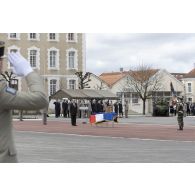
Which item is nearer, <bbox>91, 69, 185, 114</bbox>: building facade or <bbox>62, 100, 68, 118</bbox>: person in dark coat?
<bbox>62, 100, 68, 118</bbox>: person in dark coat

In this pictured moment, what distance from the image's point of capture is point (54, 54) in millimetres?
67375

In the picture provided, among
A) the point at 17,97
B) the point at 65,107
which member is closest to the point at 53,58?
the point at 65,107

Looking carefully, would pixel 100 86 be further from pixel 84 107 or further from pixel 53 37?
pixel 84 107

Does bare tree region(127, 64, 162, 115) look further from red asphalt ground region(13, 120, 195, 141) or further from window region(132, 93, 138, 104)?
red asphalt ground region(13, 120, 195, 141)

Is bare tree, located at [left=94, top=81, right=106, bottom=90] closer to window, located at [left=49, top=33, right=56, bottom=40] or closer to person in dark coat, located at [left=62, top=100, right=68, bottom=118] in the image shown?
window, located at [left=49, top=33, right=56, bottom=40]

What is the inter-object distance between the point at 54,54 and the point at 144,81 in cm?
1468

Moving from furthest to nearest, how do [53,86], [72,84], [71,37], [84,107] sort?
[71,37] → [72,84] → [53,86] → [84,107]

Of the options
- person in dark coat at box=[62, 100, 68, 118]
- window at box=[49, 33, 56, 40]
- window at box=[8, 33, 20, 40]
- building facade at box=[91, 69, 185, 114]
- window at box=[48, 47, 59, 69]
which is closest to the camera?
person in dark coat at box=[62, 100, 68, 118]

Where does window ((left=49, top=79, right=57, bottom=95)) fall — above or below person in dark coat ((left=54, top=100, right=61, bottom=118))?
above

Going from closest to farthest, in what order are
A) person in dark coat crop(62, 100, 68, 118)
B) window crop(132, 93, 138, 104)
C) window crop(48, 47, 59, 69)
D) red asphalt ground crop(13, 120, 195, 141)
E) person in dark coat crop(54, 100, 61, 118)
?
red asphalt ground crop(13, 120, 195, 141), person in dark coat crop(62, 100, 68, 118), person in dark coat crop(54, 100, 61, 118), window crop(48, 47, 59, 69), window crop(132, 93, 138, 104)

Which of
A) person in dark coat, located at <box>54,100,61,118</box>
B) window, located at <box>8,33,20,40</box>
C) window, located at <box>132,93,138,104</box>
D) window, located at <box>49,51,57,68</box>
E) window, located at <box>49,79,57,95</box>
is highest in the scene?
window, located at <box>8,33,20,40</box>

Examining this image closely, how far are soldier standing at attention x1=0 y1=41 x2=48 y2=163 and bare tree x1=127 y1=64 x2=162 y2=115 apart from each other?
67.8 metres

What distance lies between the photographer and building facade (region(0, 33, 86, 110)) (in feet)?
216

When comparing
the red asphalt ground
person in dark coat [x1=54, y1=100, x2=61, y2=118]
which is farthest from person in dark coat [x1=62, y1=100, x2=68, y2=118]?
the red asphalt ground
